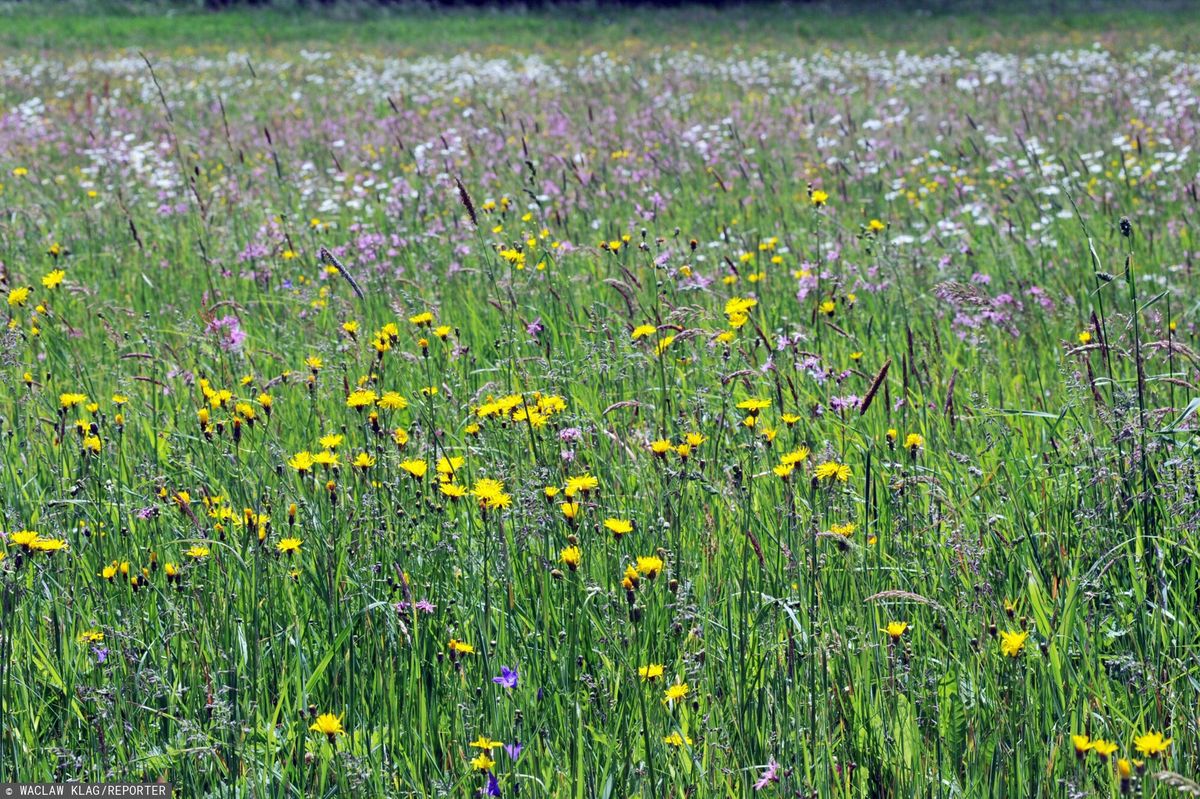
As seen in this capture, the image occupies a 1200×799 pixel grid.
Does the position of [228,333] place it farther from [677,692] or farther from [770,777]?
[770,777]

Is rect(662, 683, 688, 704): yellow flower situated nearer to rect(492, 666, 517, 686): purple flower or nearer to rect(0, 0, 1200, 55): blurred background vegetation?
rect(492, 666, 517, 686): purple flower

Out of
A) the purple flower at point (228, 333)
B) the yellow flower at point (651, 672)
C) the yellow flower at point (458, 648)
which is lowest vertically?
the yellow flower at point (458, 648)

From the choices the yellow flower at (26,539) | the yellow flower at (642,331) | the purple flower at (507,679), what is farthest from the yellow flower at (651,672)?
the yellow flower at (642,331)

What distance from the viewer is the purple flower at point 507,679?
5.88 ft

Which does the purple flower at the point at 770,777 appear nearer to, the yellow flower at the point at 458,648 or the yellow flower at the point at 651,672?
the yellow flower at the point at 651,672

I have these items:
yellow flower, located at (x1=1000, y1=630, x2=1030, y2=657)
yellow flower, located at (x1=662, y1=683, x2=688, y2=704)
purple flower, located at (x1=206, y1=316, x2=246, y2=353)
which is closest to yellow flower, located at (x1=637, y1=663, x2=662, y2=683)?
yellow flower, located at (x1=662, y1=683, x2=688, y2=704)

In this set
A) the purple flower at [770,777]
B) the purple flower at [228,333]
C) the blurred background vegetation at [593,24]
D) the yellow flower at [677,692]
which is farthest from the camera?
the blurred background vegetation at [593,24]

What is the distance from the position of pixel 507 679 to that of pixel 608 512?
0.71 meters

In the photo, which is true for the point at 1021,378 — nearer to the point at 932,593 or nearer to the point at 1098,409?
the point at 1098,409

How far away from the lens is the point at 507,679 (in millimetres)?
1808

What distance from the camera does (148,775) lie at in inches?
67.9

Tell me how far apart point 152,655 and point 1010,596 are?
1604mm

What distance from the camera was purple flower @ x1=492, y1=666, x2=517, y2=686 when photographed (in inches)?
70.6

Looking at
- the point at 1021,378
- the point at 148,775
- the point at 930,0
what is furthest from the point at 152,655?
the point at 930,0
